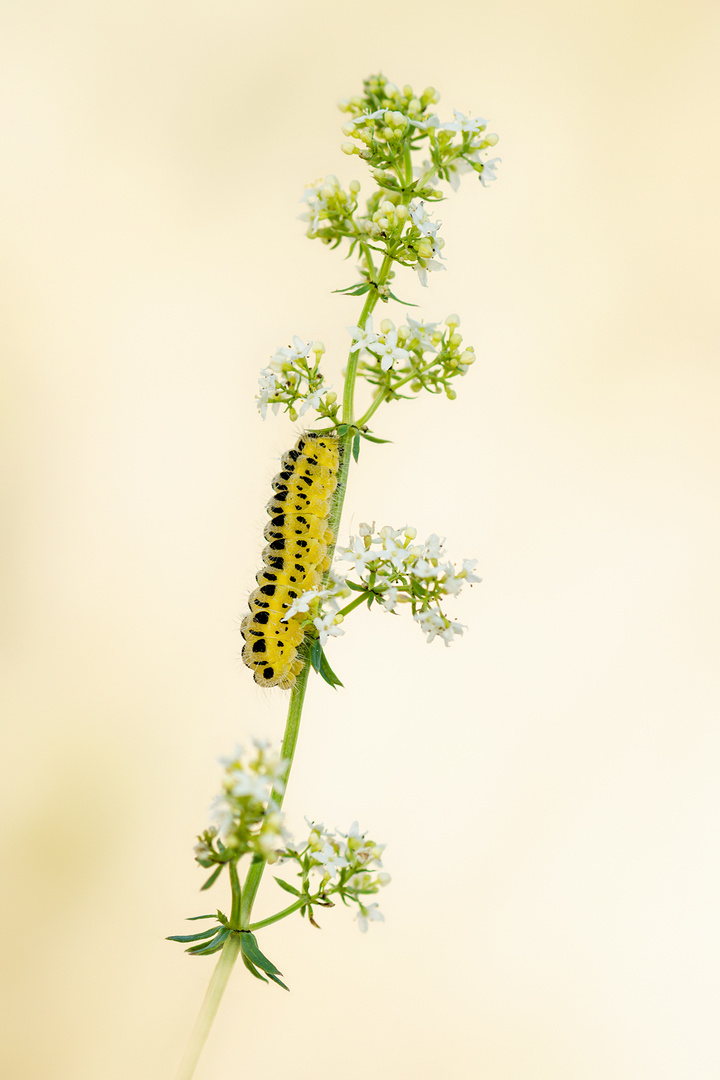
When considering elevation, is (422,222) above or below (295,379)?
above

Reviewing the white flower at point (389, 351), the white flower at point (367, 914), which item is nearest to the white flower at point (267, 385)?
the white flower at point (389, 351)

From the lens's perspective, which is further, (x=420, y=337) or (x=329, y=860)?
(x=420, y=337)

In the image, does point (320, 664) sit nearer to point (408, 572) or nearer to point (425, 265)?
point (408, 572)

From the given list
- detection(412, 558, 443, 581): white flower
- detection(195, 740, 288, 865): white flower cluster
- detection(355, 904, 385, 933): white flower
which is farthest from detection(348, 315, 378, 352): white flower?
detection(355, 904, 385, 933): white flower

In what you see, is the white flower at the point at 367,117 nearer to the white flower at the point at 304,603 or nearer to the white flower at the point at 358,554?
the white flower at the point at 358,554

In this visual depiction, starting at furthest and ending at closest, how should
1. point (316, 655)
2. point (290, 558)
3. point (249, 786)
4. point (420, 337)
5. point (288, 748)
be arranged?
point (290, 558), point (420, 337), point (316, 655), point (288, 748), point (249, 786)

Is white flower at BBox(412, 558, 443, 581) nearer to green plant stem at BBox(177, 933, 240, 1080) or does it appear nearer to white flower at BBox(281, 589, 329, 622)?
white flower at BBox(281, 589, 329, 622)

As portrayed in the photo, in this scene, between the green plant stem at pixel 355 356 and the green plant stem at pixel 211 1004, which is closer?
the green plant stem at pixel 211 1004

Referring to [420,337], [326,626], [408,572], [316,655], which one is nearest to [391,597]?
[408,572]
